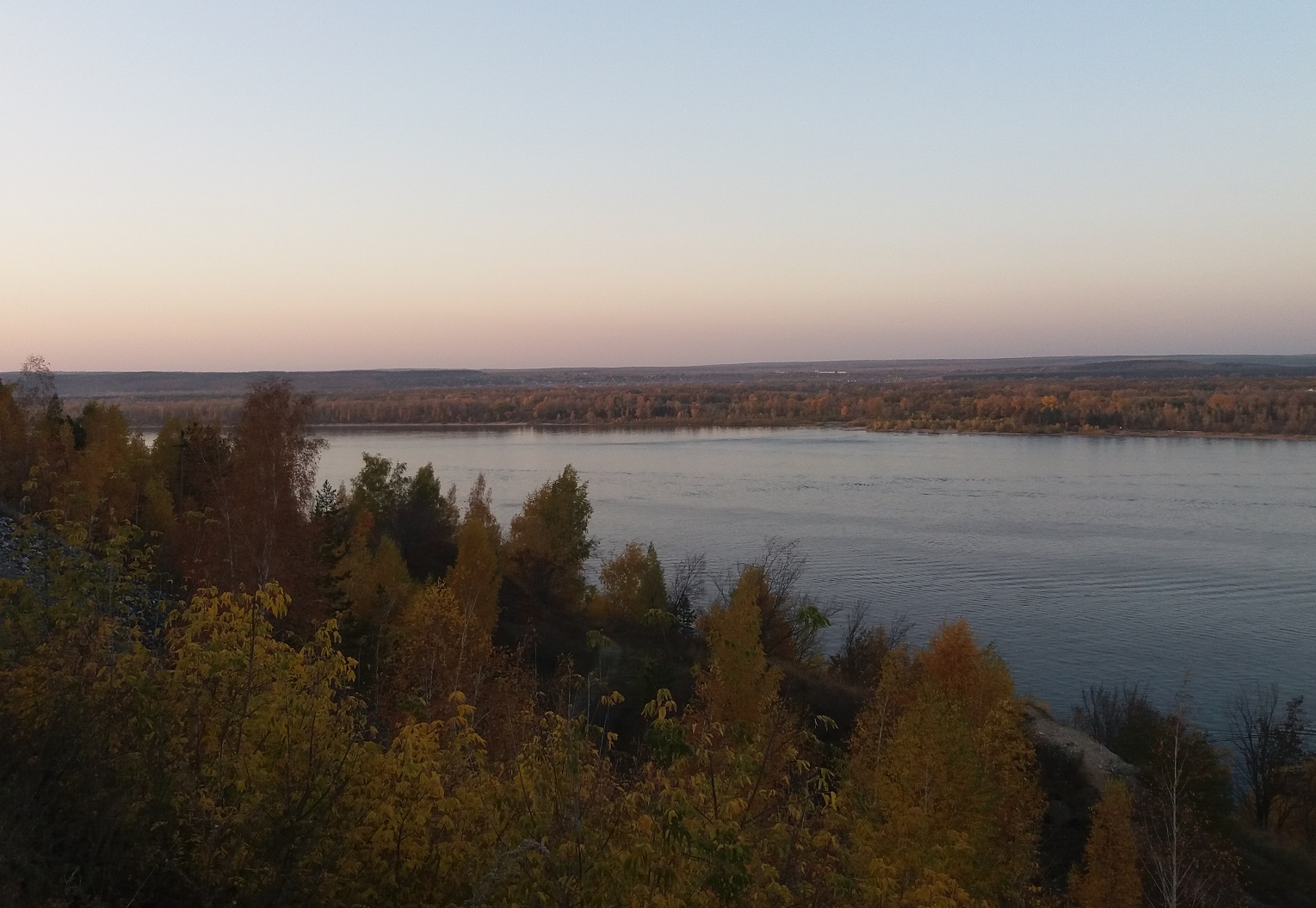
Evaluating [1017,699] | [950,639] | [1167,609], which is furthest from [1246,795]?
[1167,609]

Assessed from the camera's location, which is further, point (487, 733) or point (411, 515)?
point (411, 515)

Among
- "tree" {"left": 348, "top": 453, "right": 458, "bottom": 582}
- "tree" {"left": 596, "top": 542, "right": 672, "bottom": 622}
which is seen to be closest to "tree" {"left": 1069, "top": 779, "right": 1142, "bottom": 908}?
"tree" {"left": 596, "top": 542, "right": 672, "bottom": 622}

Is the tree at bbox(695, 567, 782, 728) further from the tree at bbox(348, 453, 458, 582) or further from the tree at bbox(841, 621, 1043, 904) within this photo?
the tree at bbox(348, 453, 458, 582)

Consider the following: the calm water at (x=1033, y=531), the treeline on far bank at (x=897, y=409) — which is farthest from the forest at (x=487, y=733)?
the treeline on far bank at (x=897, y=409)

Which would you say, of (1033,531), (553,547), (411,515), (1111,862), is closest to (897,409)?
(1033,531)

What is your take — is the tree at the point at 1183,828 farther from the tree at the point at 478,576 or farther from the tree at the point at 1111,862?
the tree at the point at 478,576

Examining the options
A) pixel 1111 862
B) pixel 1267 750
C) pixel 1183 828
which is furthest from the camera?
pixel 1267 750

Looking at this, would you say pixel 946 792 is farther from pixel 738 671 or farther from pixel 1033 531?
pixel 1033 531
